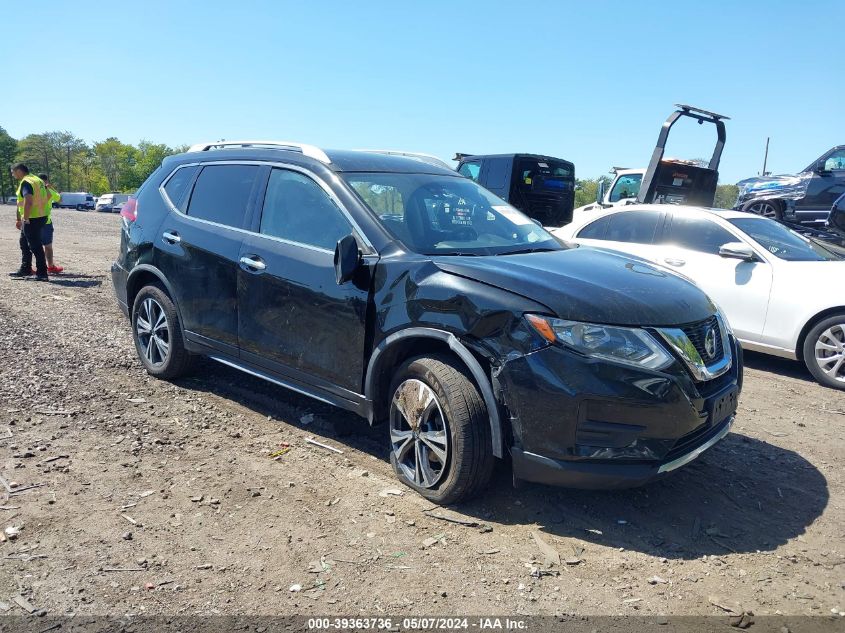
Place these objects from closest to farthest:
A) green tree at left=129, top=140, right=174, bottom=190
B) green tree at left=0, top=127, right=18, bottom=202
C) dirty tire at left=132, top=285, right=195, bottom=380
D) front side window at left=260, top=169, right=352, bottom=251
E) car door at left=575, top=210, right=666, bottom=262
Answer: front side window at left=260, top=169, right=352, bottom=251
dirty tire at left=132, top=285, right=195, bottom=380
car door at left=575, top=210, right=666, bottom=262
green tree at left=0, top=127, right=18, bottom=202
green tree at left=129, top=140, right=174, bottom=190

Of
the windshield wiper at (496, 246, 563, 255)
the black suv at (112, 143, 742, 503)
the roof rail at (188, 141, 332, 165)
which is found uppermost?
the roof rail at (188, 141, 332, 165)

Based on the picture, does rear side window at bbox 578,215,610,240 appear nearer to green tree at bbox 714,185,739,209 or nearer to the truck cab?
green tree at bbox 714,185,739,209

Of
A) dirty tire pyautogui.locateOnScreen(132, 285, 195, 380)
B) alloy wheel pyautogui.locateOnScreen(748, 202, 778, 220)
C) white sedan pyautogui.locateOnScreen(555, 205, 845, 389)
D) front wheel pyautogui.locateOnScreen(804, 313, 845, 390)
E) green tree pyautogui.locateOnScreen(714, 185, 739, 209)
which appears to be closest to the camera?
dirty tire pyautogui.locateOnScreen(132, 285, 195, 380)

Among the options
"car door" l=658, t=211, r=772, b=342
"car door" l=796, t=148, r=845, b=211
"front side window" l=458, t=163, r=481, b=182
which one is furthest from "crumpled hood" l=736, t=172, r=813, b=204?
"car door" l=658, t=211, r=772, b=342

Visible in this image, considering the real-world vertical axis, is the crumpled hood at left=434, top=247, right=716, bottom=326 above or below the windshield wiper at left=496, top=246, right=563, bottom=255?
below

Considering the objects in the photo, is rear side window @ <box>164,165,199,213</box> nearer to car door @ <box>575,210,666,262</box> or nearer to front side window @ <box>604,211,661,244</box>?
car door @ <box>575,210,666,262</box>

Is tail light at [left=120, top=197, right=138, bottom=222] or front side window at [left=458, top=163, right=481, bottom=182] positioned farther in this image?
front side window at [left=458, top=163, right=481, bottom=182]

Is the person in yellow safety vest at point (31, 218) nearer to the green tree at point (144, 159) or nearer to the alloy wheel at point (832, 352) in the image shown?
the alloy wheel at point (832, 352)

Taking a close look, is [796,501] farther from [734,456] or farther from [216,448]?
[216,448]

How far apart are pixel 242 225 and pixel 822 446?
437 cm

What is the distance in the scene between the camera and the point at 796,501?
3799 millimetres

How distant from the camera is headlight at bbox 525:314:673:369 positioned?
10.3 feet

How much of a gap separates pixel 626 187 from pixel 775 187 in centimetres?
334

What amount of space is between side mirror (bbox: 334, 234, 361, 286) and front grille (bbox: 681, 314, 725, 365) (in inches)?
70.7
